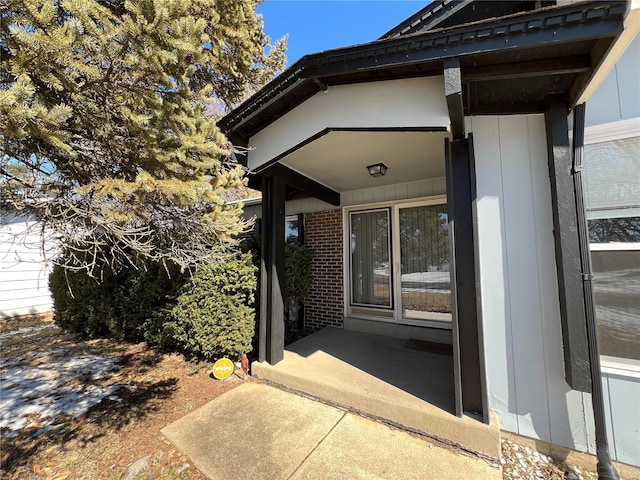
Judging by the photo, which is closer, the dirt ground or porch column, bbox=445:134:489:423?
the dirt ground

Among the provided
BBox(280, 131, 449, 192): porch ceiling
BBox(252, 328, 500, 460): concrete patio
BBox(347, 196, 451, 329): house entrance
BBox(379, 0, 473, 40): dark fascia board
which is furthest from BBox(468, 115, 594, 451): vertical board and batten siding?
BBox(347, 196, 451, 329): house entrance

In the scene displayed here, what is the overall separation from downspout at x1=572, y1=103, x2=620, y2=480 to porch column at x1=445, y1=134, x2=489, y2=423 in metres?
0.76

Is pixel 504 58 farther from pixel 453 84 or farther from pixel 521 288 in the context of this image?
pixel 521 288

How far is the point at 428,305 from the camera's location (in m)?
4.93

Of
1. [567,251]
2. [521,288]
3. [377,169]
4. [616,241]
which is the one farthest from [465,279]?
[377,169]

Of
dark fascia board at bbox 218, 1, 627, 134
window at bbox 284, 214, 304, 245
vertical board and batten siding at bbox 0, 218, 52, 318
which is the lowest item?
vertical board and batten siding at bbox 0, 218, 52, 318

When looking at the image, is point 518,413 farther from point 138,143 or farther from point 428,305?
point 138,143

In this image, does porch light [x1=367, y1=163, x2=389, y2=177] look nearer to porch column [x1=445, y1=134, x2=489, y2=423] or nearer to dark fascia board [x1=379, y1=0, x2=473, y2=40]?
porch column [x1=445, y1=134, x2=489, y2=423]

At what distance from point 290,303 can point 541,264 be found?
160 inches

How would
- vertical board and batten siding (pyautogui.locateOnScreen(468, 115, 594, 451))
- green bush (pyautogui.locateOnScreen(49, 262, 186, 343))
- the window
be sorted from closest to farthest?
vertical board and batten siding (pyautogui.locateOnScreen(468, 115, 594, 451)), green bush (pyautogui.locateOnScreen(49, 262, 186, 343)), the window

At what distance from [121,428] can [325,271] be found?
4021 mm

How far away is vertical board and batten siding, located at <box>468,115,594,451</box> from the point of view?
2395mm

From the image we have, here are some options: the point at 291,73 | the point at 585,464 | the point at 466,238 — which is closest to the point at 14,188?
the point at 291,73

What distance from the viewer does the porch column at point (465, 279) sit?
254 cm
